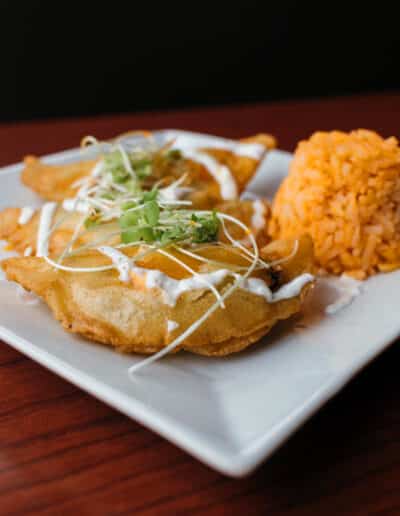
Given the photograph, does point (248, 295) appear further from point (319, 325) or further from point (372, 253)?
point (372, 253)

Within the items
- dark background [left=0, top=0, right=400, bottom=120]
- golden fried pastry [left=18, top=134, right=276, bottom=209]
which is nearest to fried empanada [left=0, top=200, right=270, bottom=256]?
golden fried pastry [left=18, top=134, right=276, bottom=209]

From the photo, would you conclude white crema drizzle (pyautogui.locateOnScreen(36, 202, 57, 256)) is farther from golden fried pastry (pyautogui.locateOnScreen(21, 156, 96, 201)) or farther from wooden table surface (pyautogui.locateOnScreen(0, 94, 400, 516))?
wooden table surface (pyautogui.locateOnScreen(0, 94, 400, 516))

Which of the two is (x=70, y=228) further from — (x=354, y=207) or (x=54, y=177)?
(x=354, y=207)

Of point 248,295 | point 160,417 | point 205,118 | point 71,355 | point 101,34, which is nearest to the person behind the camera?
point 160,417

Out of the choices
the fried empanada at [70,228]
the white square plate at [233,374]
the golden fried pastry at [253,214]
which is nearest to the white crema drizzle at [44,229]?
the fried empanada at [70,228]

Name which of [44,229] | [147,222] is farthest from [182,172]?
[147,222]

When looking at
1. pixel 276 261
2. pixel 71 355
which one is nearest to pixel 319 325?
pixel 276 261
